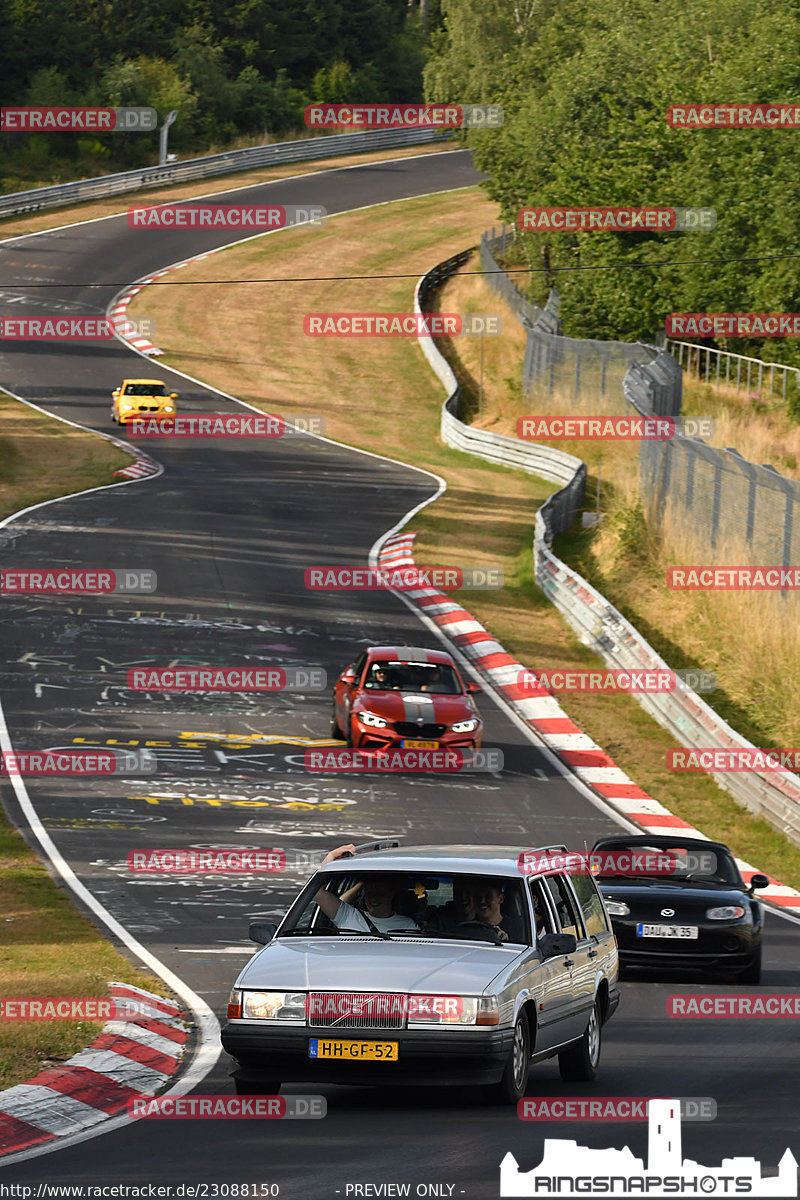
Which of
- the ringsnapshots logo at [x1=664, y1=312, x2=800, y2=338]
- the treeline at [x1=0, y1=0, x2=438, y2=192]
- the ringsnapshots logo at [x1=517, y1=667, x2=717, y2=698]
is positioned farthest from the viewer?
the treeline at [x1=0, y1=0, x2=438, y2=192]

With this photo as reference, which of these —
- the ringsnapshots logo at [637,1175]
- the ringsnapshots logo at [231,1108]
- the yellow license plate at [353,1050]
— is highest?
the ringsnapshots logo at [637,1175]

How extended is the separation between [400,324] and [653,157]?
1665 cm

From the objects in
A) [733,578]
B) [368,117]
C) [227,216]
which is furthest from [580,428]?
[368,117]

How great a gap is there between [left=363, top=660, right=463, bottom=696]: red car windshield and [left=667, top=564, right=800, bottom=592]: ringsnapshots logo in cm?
600

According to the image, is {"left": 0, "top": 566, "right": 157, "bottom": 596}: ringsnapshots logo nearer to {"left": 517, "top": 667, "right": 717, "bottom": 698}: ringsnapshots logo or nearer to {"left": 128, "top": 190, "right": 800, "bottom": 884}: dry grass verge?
{"left": 128, "top": 190, "right": 800, "bottom": 884}: dry grass verge

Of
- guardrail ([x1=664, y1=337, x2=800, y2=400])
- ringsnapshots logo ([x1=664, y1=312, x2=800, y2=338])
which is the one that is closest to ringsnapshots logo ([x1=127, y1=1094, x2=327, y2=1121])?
guardrail ([x1=664, y1=337, x2=800, y2=400])

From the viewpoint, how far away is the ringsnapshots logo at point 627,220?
50.3m

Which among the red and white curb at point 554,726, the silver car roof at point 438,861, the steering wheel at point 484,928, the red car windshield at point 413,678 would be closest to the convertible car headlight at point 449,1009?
the steering wheel at point 484,928

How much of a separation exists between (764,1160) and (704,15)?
55.8 metres

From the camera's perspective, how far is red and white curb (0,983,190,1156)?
9.26 meters

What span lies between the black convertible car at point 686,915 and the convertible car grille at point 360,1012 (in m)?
6.31

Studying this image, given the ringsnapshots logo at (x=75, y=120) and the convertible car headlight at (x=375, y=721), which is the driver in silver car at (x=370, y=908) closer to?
the convertible car headlight at (x=375, y=721)

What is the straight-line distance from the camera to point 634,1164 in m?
8.30

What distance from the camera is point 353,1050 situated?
9.30 meters
